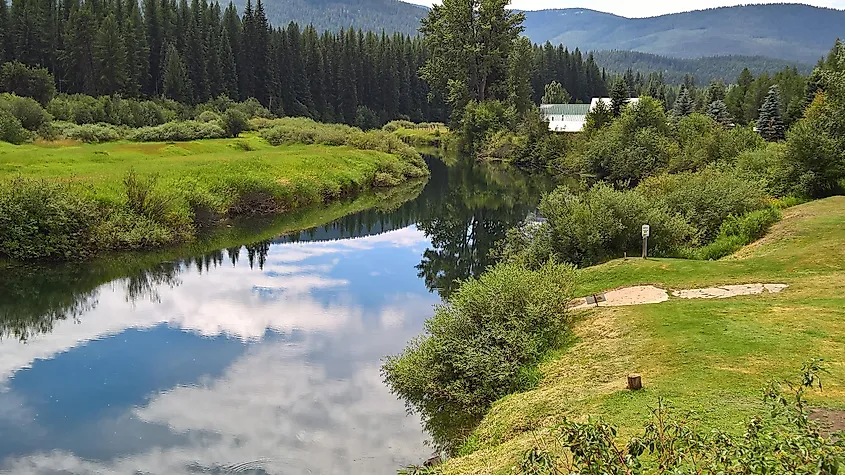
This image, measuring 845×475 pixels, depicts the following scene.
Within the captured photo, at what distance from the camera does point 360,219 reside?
3812 centimetres

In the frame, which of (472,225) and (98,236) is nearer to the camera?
(98,236)

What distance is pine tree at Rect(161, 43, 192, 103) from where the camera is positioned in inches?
2933

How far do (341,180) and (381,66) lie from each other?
69.5 meters

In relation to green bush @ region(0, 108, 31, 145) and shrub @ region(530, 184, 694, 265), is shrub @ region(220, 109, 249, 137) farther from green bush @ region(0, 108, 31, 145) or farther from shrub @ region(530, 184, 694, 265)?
shrub @ region(530, 184, 694, 265)

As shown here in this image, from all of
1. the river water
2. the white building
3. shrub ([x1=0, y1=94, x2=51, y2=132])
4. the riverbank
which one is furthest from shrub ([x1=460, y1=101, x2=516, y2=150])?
the river water

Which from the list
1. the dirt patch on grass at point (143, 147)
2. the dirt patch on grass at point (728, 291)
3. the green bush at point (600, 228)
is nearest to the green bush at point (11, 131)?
the dirt patch on grass at point (143, 147)

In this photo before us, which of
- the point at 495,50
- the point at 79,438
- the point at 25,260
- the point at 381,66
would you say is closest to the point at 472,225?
the point at 25,260

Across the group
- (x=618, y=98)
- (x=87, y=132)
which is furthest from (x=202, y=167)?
(x=618, y=98)

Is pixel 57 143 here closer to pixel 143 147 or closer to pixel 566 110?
pixel 143 147

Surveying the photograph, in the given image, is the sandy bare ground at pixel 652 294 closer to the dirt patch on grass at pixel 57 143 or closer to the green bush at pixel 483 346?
the green bush at pixel 483 346

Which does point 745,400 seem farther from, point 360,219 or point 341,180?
point 341,180

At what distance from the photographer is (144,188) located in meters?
29.0

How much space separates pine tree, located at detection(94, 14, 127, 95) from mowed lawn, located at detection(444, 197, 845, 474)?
64.9 m

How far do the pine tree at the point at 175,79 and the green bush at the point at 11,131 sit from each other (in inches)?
1304
